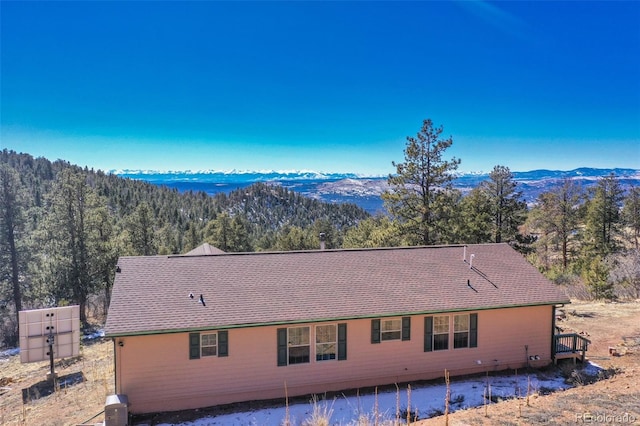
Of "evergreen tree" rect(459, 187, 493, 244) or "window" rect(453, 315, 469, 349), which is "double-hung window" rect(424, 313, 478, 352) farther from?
"evergreen tree" rect(459, 187, 493, 244)

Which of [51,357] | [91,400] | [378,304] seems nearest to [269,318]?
[378,304]

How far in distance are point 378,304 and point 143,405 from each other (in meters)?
6.76

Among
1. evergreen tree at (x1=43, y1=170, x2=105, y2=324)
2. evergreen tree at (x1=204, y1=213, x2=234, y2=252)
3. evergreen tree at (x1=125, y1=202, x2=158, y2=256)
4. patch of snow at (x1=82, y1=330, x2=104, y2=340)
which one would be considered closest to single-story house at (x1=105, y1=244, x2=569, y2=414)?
patch of snow at (x1=82, y1=330, x2=104, y2=340)

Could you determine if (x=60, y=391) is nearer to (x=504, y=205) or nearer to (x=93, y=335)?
(x=93, y=335)

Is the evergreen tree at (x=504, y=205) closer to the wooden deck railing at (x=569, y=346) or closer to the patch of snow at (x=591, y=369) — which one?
the wooden deck railing at (x=569, y=346)

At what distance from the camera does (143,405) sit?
428 inches

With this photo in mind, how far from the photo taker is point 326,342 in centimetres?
1216

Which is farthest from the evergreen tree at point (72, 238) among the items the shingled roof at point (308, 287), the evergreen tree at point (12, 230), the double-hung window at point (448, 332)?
the double-hung window at point (448, 332)

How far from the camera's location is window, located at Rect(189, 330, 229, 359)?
36.7 feet

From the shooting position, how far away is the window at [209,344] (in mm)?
11281

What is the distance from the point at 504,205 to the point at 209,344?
23835mm

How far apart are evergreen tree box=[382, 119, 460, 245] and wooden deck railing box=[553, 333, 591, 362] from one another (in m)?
11.4

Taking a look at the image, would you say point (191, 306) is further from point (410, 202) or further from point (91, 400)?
point (410, 202)

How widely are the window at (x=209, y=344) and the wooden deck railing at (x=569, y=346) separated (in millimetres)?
10386
